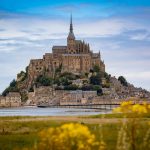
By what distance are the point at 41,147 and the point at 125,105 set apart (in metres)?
2.32

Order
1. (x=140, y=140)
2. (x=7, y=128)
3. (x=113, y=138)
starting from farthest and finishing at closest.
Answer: (x=7, y=128) < (x=113, y=138) < (x=140, y=140)

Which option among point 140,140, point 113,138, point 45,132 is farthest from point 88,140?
point 113,138

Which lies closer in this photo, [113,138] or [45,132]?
[45,132]

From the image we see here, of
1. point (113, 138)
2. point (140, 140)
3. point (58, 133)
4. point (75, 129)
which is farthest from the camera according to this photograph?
point (113, 138)

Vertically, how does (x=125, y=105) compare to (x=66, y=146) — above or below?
above

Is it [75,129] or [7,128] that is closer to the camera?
[75,129]

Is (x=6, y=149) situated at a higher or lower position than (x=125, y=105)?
lower

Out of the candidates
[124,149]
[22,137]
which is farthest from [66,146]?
[22,137]

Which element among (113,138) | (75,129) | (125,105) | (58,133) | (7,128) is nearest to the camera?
(75,129)

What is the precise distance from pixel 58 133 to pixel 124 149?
1525 millimetres

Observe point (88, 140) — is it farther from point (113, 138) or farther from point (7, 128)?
point (7, 128)

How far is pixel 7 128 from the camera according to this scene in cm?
4309

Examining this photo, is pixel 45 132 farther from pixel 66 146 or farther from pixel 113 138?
pixel 113 138

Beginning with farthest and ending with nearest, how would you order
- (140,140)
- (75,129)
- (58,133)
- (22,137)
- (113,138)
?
(22,137) < (113,138) < (140,140) < (58,133) < (75,129)
